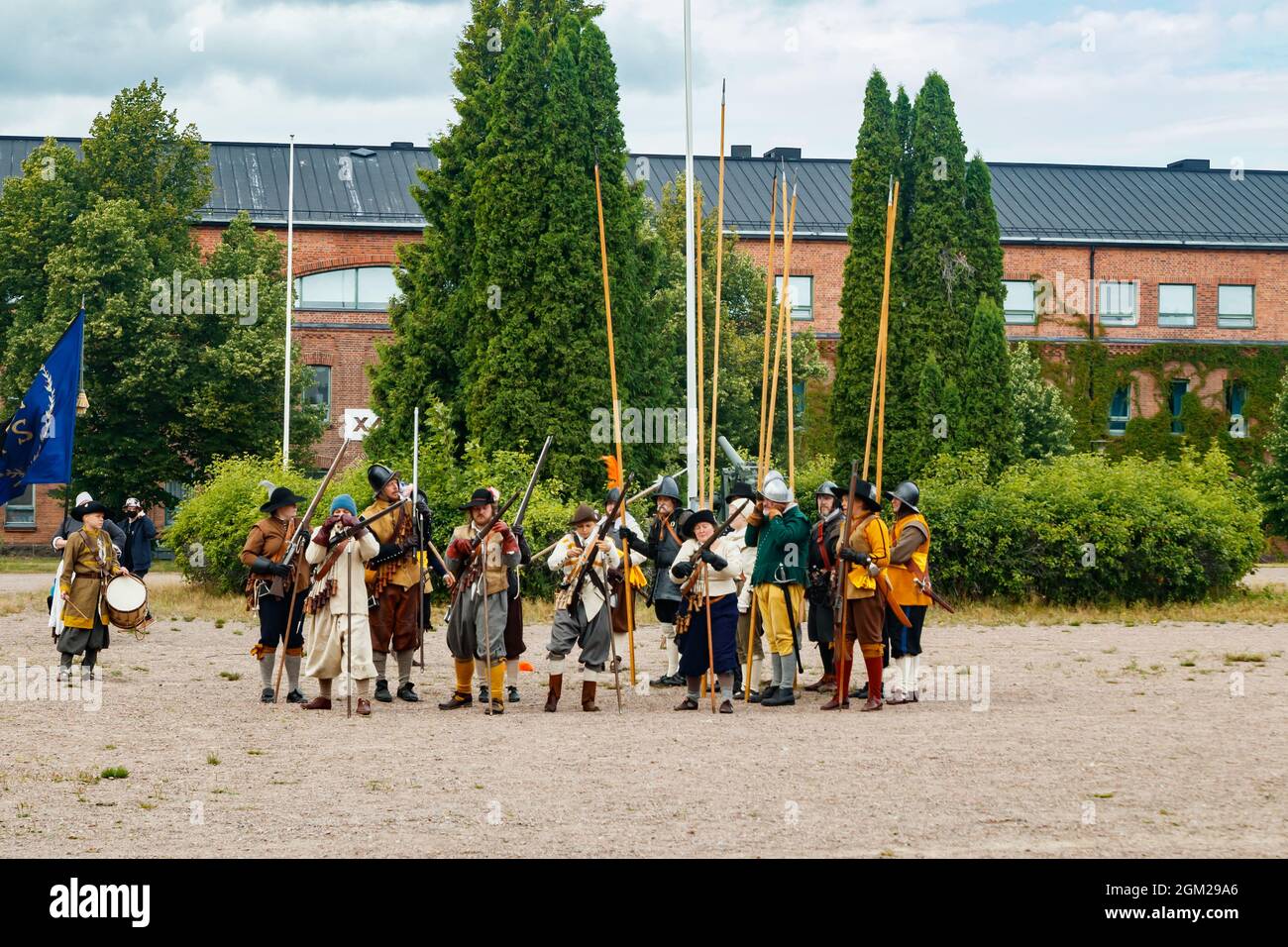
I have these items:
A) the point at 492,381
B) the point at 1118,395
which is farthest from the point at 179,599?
the point at 1118,395

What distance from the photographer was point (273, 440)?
3975cm

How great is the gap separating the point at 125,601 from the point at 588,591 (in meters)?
4.45

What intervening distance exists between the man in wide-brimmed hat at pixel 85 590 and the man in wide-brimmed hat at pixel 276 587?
5.85ft

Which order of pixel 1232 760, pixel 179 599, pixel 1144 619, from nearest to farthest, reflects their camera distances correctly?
pixel 1232 760, pixel 1144 619, pixel 179 599

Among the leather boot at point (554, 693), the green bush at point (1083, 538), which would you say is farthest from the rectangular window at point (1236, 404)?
the leather boot at point (554, 693)

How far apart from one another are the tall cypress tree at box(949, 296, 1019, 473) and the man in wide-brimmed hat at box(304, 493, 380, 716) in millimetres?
18818

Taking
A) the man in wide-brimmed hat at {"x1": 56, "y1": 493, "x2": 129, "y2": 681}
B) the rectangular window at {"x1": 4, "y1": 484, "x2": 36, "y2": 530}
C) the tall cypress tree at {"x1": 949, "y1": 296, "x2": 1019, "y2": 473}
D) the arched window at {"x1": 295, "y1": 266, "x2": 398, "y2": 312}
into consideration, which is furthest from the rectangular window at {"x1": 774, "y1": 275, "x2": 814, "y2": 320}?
the man in wide-brimmed hat at {"x1": 56, "y1": 493, "x2": 129, "y2": 681}

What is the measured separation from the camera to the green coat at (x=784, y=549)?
545 inches

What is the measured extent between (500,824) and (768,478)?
6.46m

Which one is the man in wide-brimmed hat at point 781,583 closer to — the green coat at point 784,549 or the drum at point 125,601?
the green coat at point 784,549

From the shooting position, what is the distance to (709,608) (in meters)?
13.5

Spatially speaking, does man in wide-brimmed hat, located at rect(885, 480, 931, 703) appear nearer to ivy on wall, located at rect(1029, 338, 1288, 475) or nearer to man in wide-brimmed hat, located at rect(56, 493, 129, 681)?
man in wide-brimmed hat, located at rect(56, 493, 129, 681)

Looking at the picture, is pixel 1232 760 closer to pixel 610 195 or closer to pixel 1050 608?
pixel 1050 608

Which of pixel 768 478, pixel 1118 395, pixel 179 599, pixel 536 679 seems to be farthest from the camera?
pixel 1118 395
